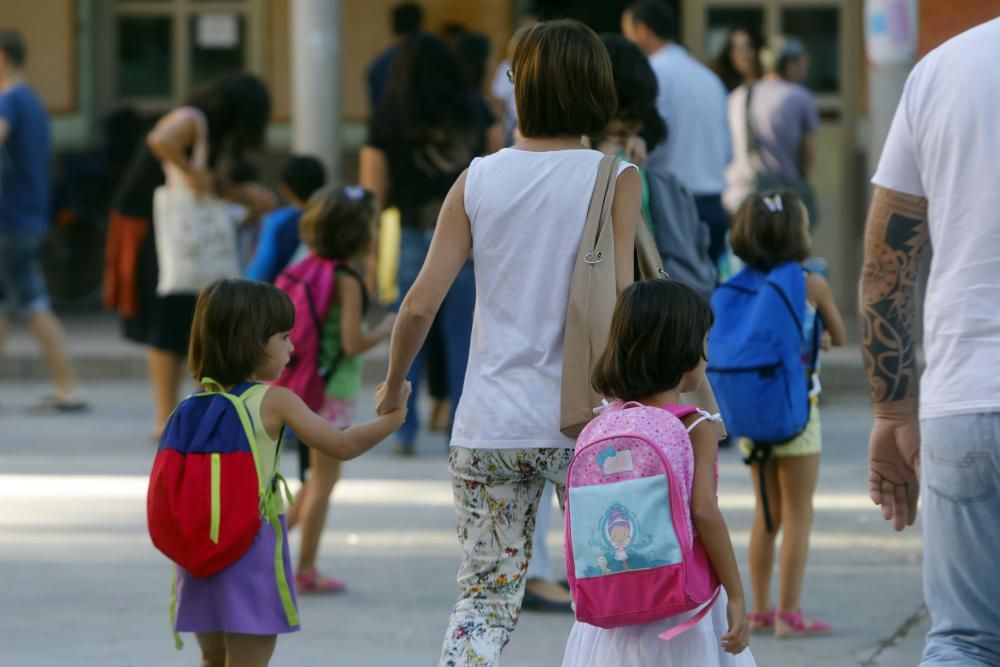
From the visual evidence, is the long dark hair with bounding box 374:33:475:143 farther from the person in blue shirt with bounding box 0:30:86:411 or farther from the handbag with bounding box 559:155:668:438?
the handbag with bounding box 559:155:668:438

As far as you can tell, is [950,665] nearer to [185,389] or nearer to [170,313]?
[170,313]

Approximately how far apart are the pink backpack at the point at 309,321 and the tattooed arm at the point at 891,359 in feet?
9.59

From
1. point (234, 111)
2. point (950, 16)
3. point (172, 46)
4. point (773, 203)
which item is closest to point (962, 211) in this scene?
point (773, 203)

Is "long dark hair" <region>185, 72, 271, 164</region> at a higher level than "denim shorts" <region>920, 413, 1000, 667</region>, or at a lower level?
higher

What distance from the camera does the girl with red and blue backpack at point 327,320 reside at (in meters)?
6.23

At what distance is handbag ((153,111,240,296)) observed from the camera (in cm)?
897

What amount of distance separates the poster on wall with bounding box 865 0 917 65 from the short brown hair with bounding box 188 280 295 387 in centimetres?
720

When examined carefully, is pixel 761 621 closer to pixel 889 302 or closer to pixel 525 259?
pixel 525 259

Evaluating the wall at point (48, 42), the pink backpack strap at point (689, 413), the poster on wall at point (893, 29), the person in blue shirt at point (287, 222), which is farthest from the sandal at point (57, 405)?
the pink backpack strap at point (689, 413)

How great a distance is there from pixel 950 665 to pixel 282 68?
12.4m

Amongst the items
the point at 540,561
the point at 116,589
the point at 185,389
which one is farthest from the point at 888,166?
the point at 185,389

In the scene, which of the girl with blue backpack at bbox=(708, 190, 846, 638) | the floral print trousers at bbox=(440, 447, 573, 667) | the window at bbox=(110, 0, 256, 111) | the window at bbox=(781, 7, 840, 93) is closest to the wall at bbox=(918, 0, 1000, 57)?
the girl with blue backpack at bbox=(708, 190, 846, 638)

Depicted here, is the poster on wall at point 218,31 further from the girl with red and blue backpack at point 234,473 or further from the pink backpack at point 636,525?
the pink backpack at point 636,525

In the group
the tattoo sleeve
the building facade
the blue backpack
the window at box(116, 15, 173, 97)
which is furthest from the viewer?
the window at box(116, 15, 173, 97)
